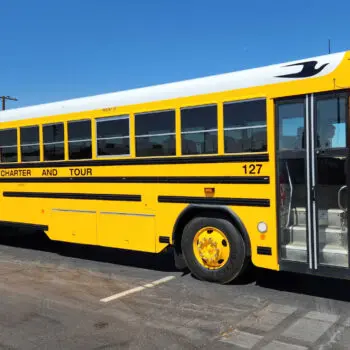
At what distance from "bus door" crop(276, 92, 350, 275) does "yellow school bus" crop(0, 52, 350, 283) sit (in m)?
0.01

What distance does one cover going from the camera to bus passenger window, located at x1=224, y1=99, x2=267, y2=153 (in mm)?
5258

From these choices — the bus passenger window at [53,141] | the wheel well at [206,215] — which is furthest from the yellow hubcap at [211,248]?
the bus passenger window at [53,141]

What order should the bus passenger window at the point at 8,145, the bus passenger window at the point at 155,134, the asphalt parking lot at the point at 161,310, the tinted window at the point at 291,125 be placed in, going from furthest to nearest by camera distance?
the bus passenger window at the point at 8,145
the bus passenger window at the point at 155,134
the tinted window at the point at 291,125
the asphalt parking lot at the point at 161,310

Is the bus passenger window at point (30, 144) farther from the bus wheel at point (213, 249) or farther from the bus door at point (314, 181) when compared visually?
the bus door at point (314, 181)

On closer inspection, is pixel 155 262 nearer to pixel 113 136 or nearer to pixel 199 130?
pixel 113 136

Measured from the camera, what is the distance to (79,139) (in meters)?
6.96

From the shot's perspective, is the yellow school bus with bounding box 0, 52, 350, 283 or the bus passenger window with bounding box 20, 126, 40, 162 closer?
the yellow school bus with bounding box 0, 52, 350, 283

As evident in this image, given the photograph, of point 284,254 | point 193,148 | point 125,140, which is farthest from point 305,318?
point 125,140

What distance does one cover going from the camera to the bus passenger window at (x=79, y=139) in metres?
6.85

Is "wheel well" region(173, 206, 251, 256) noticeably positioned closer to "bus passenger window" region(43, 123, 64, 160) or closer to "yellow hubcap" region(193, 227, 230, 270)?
"yellow hubcap" region(193, 227, 230, 270)

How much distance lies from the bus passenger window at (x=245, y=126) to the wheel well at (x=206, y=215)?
77 centimetres

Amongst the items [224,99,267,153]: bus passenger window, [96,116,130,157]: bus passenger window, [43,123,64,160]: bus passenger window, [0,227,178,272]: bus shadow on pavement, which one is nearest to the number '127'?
[224,99,267,153]: bus passenger window

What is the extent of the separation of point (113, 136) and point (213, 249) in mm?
2201

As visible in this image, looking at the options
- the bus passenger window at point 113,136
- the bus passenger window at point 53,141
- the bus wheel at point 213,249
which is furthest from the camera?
the bus passenger window at point 53,141
